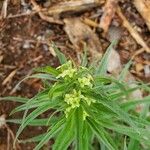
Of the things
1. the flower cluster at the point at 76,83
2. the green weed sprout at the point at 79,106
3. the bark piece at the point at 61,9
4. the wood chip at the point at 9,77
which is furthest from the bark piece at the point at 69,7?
the flower cluster at the point at 76,83

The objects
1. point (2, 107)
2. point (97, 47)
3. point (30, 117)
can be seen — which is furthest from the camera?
point (97, 47)

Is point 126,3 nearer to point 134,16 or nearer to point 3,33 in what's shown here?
point 134,16

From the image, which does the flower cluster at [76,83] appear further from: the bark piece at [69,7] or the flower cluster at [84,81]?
the bark piece at [69,7]

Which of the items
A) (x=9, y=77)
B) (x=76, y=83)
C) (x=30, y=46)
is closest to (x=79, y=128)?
(x=76, y=83)

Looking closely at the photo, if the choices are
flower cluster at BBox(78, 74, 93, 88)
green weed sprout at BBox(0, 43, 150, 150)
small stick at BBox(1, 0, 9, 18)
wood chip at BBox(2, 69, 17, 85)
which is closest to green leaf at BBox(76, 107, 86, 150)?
green weed sprout at BBox(0, 43, 150, 150)

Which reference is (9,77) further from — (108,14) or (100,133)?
(100,133)

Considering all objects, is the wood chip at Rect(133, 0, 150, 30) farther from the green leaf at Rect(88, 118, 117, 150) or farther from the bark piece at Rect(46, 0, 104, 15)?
the green leaf at Rect(88, 118, 117, 150)

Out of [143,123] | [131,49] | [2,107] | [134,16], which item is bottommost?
[143,123]

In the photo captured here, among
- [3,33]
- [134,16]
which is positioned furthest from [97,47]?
[3,33]
